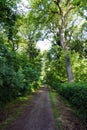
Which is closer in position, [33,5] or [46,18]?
[33,5]

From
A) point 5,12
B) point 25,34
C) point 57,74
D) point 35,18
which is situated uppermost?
point 25,34

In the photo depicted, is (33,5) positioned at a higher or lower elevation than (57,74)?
higher

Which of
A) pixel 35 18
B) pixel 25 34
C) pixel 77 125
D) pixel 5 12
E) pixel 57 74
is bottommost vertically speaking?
pixel 77 125

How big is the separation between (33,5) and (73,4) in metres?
4.25

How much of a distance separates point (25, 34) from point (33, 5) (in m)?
16.3

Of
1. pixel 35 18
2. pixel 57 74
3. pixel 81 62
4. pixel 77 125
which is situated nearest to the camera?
pixel 77 125

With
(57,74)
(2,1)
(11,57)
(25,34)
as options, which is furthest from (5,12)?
(25,34)

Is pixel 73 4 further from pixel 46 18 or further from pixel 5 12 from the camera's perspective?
pixel 5 12

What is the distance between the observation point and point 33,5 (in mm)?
19125

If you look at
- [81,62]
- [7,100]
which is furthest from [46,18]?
[7,100]

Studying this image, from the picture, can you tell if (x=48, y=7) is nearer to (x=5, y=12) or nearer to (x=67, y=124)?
(x=5, y=12)

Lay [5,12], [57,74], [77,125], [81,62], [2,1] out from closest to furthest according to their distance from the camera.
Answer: [77,125] → [2,1] → [5,12] → [81,62] → [57,74]

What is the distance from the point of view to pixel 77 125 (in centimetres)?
760

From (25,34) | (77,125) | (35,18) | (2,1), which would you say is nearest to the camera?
(77,125)
